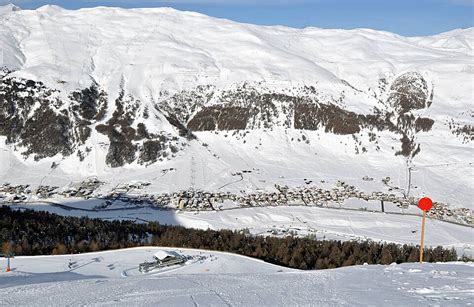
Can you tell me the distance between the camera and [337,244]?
26.3 m

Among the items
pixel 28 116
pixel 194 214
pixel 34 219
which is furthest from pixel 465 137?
pixel 28 116

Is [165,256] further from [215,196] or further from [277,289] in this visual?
[215,196]

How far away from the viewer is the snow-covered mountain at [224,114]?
45.8 m

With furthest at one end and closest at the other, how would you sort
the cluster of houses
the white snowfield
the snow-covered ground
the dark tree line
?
the cluster of houses → the snow-covered ground → the dark tree line → the white snowfield

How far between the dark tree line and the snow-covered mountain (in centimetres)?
1329

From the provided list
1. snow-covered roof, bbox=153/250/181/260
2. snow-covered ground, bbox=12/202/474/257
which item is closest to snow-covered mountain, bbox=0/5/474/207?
snow-covered ground, bbox=12/202/474/257

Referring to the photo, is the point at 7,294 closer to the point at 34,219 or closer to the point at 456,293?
the point at 456,293

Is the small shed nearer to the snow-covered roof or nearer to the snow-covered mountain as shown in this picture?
the snow-covered roof

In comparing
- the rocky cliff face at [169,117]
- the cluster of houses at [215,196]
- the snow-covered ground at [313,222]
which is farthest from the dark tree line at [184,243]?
the rocky cliff face at [169,117]

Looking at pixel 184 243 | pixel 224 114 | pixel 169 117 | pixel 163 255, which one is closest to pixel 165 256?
pixel 163 255

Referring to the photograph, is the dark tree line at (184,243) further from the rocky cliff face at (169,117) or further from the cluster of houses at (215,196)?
the rocky cliff face at (169,117)

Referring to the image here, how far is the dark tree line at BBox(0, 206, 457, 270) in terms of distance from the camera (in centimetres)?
2334

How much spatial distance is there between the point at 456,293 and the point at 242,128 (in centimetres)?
4396

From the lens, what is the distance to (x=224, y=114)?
54.8m
